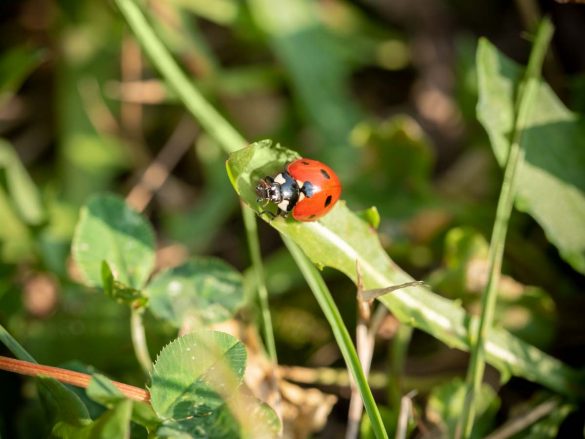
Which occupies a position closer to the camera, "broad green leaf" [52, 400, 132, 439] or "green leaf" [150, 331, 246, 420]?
"broad green leaf" [52, 400, 132, 439]

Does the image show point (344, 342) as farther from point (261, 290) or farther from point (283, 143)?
point (283, 143)

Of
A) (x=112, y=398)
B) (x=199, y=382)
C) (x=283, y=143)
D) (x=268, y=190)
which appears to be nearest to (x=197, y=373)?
(x=199, y=382)

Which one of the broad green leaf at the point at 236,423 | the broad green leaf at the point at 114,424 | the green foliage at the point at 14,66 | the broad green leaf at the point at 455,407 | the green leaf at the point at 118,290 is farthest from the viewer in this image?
the green foliage at the point at 14,66

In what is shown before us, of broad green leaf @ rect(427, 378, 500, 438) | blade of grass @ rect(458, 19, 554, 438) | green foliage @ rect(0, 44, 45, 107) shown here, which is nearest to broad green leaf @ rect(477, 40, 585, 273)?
blade of grass @ rect(458, 19, 554, 438)

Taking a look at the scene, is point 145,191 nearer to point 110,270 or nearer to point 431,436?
point 110,270

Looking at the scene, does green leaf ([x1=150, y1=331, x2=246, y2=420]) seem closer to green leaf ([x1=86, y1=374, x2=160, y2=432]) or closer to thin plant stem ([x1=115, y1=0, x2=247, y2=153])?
green leaf ([x1=86, y1=374, x2=160, y2=432])

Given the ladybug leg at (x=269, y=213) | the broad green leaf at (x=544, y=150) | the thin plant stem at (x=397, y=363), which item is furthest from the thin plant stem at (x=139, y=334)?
the broad green leaf at (x=544, y=150)

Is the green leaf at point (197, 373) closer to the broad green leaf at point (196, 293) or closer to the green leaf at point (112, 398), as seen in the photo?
the green leaf at point (112, 398)
